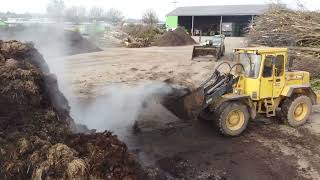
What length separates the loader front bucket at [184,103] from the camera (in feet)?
30.7

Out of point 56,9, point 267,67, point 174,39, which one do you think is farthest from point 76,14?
point 174,39

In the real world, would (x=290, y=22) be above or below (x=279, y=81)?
above

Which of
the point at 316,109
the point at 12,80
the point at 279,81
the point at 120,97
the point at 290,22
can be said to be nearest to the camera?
the point at 12,80

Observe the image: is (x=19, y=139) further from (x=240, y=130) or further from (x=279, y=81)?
(x=279, y=81)

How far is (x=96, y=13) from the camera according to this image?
858 cm

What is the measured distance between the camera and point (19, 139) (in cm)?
532

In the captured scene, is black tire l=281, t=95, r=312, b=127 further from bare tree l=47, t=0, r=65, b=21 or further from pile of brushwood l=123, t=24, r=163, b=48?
pile of brushwood l=123, t=24, r=163, b=48

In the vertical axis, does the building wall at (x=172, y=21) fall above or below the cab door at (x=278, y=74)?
above

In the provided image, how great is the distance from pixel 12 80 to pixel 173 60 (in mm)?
18110

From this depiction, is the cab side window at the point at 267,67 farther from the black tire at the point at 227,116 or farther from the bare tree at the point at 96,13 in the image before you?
the bare tree at the point at 96,13

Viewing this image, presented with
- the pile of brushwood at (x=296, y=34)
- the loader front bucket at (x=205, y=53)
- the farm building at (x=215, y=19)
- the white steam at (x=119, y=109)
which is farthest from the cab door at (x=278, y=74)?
the farm building at (x=215, y=19)

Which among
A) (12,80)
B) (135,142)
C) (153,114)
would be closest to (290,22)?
(153,114)

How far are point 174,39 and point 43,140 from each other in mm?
31699

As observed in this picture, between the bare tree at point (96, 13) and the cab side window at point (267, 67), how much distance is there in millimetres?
3896
